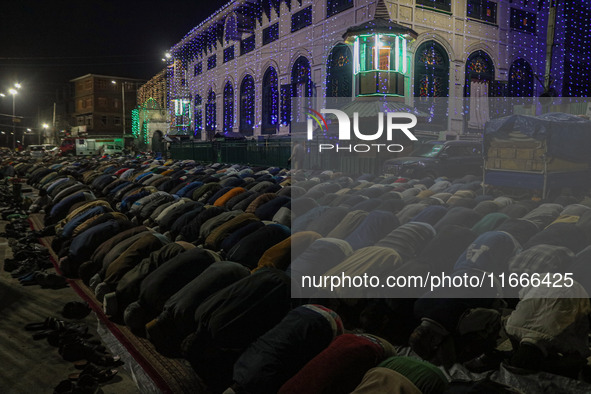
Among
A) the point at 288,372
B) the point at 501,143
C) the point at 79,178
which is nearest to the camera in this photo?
the point at 288,372

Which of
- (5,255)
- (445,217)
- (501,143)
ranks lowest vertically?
(5,255)

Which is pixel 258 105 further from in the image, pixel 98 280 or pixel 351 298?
pixel 351 298

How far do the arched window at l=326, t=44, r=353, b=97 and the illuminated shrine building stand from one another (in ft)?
0.16

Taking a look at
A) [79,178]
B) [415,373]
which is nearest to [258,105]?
[79,178]

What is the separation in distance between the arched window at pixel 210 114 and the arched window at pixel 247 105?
5328 mm

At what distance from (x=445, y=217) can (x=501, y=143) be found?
5795mm

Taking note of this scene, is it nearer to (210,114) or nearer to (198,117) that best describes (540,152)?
(210,114)

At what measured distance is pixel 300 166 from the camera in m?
16.6

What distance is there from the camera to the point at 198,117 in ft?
128

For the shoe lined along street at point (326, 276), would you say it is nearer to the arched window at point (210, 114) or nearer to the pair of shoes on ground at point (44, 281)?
the pair of shoes on ground at point (44, 281)

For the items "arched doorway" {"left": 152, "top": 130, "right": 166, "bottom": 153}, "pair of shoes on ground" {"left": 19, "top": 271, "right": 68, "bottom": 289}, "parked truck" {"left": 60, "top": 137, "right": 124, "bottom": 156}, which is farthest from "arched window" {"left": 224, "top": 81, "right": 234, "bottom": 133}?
"pair of shoes on ground" {"left": 19, "top": 271, "right": 68, "bottom": 289}

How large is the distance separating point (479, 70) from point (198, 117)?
23728 mm

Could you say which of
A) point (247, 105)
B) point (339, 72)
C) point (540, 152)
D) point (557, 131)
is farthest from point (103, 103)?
point (557, 131)

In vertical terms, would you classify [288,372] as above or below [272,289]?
below
